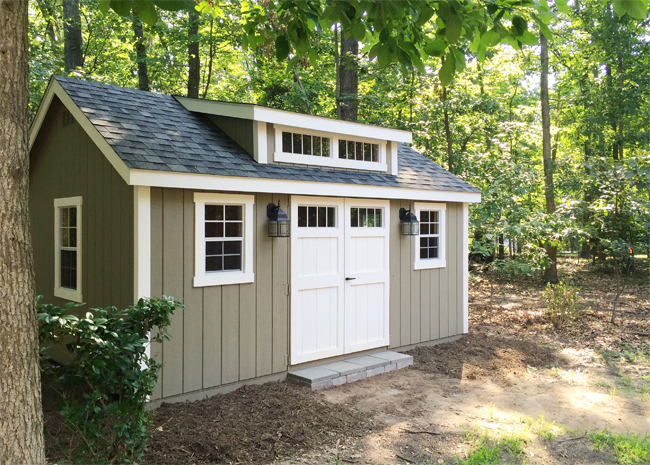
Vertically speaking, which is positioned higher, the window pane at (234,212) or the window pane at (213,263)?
the window pane at (234,212)

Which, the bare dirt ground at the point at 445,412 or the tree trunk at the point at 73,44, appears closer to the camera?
the bare dirt ground at the point at 445,412

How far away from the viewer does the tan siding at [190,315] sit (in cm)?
570

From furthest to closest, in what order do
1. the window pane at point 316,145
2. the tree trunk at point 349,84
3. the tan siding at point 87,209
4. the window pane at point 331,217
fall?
the tree trunk at point 349,84
the window pane at point 316,145
the window pane at point 331,217
the tan siding at point 87,209

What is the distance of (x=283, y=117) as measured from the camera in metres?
6.72

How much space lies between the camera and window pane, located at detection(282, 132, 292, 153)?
7016mm

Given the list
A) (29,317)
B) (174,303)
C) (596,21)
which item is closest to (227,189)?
(174,303)

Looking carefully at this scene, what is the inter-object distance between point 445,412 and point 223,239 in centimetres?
311

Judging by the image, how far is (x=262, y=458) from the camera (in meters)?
4.40

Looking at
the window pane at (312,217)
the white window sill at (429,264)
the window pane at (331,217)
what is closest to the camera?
the window pane at (312,217)

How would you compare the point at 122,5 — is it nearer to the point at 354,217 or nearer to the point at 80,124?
the point at 80,124

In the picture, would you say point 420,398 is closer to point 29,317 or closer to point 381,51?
point 381,51

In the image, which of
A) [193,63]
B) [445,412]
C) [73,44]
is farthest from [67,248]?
[193,63]

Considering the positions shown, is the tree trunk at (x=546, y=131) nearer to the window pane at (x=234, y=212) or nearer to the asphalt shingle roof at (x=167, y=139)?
the asphalt shingle roof at (x=167, y=139)

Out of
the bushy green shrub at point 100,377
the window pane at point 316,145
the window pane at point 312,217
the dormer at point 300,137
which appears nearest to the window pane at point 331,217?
the window pane at point 312,217
